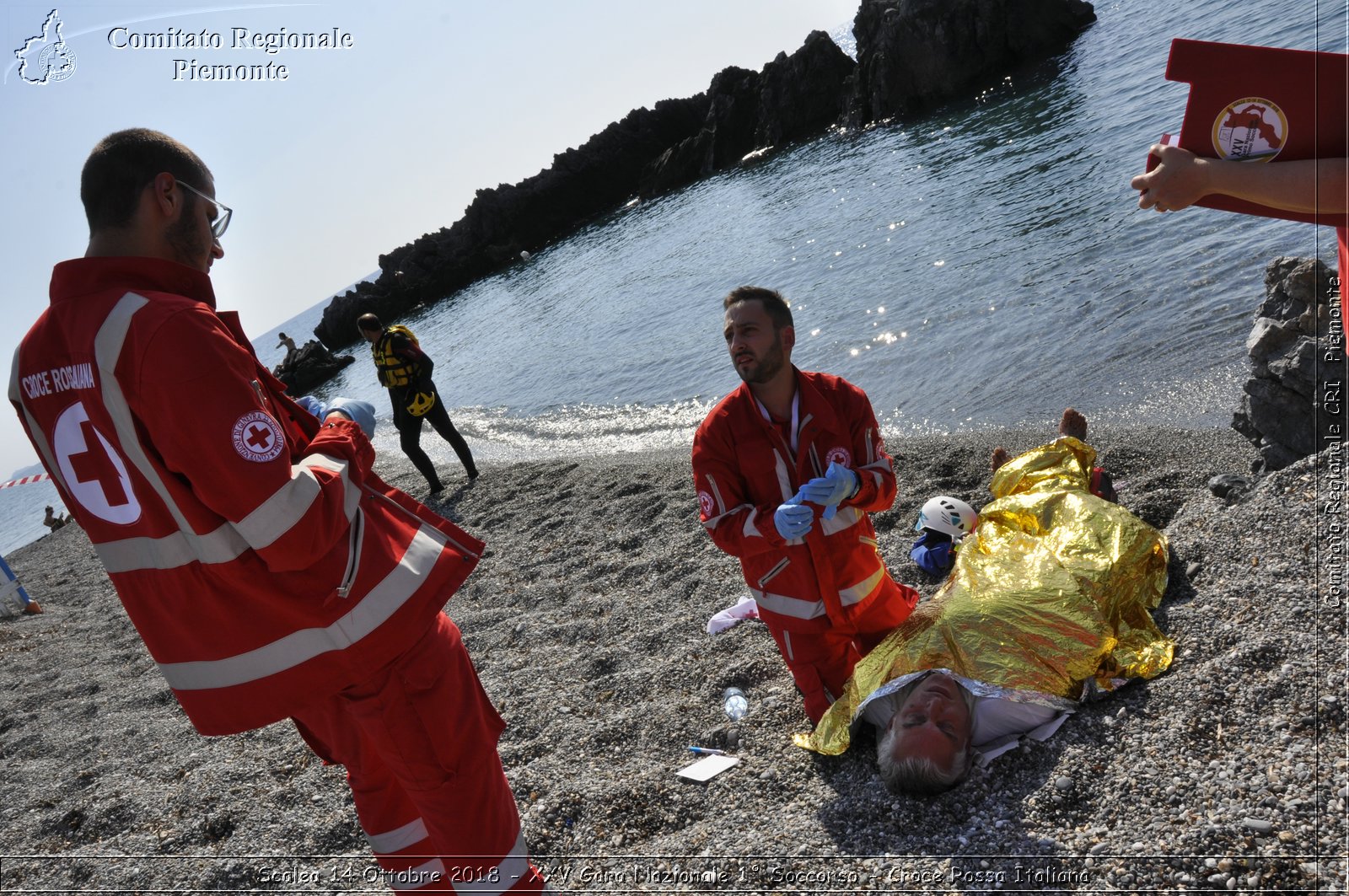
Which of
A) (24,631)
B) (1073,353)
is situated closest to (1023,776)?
(1073,353)

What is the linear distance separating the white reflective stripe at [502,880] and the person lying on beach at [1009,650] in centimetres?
141

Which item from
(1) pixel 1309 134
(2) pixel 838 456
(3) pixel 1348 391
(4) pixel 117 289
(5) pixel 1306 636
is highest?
(4) pixel 117 289

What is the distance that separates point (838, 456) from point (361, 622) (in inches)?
91.1

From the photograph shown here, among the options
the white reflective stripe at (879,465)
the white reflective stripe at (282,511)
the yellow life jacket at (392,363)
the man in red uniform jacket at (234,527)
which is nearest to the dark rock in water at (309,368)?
the yellow life jacket at (392,363)

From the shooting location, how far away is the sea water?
26.3 feet

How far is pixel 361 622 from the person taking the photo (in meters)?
2.34

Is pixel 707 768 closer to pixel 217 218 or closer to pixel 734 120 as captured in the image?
pixel 217 218

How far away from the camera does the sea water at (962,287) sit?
26.3 feet

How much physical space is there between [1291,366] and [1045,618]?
2072 mm

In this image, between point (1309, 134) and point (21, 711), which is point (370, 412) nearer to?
point (1309, 134)

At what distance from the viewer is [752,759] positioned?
375 centimetres

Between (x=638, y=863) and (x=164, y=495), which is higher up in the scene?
(x=164, y=495)

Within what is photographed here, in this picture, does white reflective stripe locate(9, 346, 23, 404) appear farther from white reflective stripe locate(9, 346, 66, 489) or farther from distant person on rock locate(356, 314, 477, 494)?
distant person on rock locate(356, 314, 477, 494)

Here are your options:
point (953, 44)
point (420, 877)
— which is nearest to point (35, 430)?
point (420, 877)
